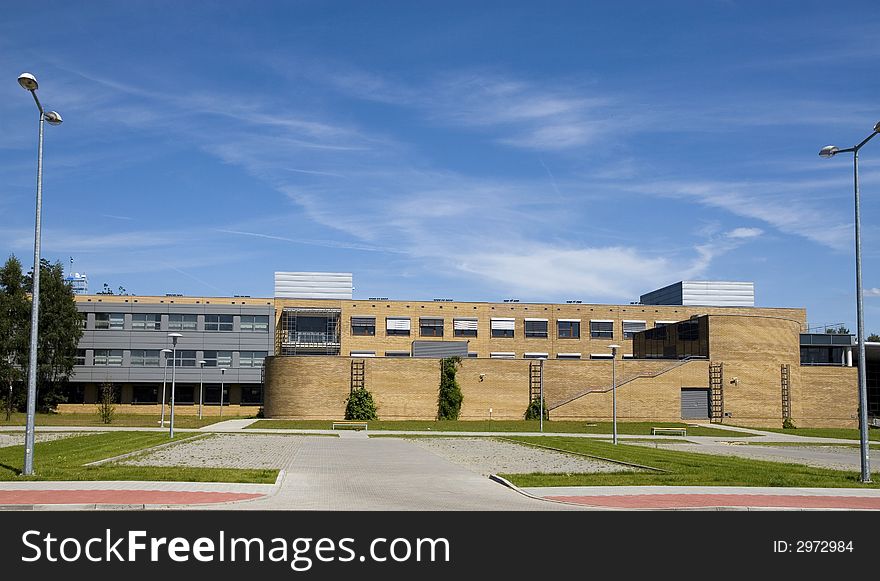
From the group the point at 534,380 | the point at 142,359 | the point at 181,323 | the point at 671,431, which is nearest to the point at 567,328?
the point at 534,380

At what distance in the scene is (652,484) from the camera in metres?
19.3

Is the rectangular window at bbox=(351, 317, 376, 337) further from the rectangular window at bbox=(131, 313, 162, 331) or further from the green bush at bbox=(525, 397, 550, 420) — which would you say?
the green bush at bbox=(525, 397, 550, 420)

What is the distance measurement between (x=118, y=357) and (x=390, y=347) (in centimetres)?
2661

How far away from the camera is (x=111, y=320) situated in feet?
270

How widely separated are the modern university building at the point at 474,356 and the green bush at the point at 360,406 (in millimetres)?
604

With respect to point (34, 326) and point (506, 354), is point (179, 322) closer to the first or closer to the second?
point (506, 354)

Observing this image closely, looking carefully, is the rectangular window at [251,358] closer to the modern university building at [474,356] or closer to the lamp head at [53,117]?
the modern university building at [474,356]

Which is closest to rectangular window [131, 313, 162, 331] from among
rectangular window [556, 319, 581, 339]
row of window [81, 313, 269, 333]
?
row of window [81, 313, 269, 333]

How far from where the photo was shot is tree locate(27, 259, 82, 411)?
74.0 m

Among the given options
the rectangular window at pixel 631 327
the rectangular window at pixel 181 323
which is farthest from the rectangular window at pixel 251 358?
the rectangular window at pixel 631 327

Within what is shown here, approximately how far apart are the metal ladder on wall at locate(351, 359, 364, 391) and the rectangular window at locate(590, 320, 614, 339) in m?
30.9

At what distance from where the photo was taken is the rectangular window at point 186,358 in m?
82.1
